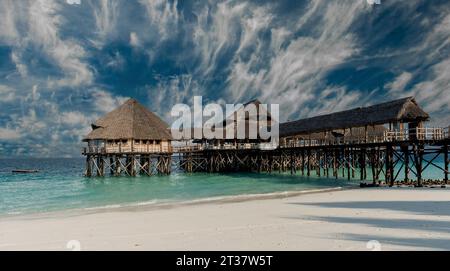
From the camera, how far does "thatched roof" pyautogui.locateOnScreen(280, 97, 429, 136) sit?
20.6 meters

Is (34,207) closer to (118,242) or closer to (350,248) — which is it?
(118,242)

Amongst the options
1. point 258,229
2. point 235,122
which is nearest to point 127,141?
point 235,122

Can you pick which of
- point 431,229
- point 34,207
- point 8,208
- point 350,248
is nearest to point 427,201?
point 431,229

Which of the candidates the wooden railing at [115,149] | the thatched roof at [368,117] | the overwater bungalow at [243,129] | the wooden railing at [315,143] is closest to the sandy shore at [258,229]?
the wooden railing at [315,143]

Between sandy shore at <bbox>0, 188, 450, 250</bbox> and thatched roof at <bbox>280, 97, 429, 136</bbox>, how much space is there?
1005cm

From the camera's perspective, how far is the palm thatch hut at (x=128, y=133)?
30.2 meters

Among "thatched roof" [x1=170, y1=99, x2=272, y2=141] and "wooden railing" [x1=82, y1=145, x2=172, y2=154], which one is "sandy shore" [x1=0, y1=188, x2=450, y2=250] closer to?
"wooden railing" [x1=82, y1=145, x2=172, y2=154]

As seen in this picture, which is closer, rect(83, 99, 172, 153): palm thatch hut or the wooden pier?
the wooden pier

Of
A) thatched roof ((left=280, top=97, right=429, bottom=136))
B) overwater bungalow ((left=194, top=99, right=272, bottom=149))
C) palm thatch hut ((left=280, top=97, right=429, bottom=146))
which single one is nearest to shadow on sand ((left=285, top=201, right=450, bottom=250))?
palm thatch hut ((left=280, top=97, right=429, bottom=146))

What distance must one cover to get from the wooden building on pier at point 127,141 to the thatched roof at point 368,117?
536 inches

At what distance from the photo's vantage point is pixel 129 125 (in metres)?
31.0

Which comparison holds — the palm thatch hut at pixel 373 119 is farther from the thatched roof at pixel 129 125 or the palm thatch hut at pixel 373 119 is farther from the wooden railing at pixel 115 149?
the wooden railing at pixel 115 149

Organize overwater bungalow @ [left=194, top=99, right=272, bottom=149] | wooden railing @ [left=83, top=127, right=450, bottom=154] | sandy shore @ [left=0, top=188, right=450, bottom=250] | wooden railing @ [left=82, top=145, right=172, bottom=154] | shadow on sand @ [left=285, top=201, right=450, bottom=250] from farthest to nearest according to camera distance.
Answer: overwater bungalow @ [left=194, top=99, right=272, bottom=149] < wooden railing @ [left=82, top=145, right=172, bottom=154] < wooden railing @ [left=83, top=127, right=450, bottom=154] < sandy shore @ [left=0, top=188, right=450, bottom=250] < shadow on sand @ [left=285, top=201, right=450, bottom=250]
